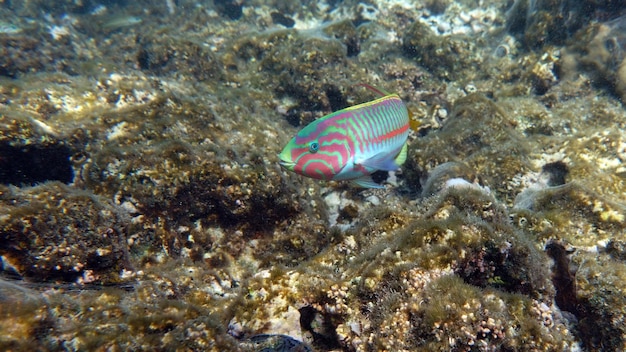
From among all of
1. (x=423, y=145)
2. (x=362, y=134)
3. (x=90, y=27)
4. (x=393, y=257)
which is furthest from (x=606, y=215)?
(x=90, y=27)

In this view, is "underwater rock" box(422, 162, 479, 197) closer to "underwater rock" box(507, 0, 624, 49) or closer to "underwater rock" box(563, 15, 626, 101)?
"underwater rock" box(563, 15, 626, 101)

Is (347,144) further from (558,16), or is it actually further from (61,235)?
(558,16)

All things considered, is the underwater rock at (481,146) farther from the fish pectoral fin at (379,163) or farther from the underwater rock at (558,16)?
the underwater rock at (558,16)

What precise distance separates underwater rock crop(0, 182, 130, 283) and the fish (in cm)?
191

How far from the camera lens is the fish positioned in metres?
2.67

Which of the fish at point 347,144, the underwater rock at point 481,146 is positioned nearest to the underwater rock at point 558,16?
the underwater rock at point 481,146

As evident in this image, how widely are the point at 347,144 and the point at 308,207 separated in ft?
6.75

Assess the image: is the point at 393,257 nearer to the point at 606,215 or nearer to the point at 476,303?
the point at 476,303

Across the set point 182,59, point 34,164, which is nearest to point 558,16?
point 182,59

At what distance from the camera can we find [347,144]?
272 centimetres

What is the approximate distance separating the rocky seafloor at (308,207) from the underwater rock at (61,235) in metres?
0.02

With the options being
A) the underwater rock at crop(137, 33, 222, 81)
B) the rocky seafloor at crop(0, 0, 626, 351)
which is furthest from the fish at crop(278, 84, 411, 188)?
the underwater rock at crop(137, 33, 222, 81)

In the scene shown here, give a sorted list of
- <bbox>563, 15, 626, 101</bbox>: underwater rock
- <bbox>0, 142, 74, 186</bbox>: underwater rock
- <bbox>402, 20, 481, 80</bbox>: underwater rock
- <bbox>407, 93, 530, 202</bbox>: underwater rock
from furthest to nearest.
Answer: <bbox>402, 20, 481, 80</bbox>: underwater rock
<bbox>563, 15, 626, 101</bbox>: underwater rock
<bbox>407, 93, 530, 202</bbox>: underwater rock
<bbox>0, 142, 74, 186</bbox>: underwater rock

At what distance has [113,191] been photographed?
12.2ft
